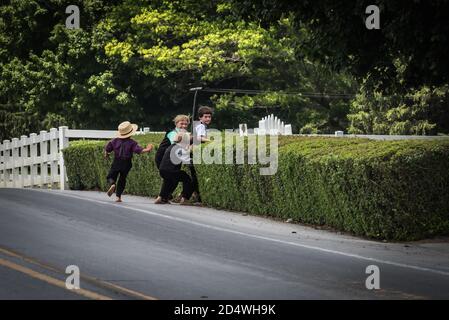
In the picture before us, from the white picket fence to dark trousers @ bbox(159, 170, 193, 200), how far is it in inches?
285

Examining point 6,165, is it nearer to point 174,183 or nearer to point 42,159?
point 42,159

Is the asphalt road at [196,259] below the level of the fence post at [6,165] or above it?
below

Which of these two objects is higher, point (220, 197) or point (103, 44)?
point (103, 44)

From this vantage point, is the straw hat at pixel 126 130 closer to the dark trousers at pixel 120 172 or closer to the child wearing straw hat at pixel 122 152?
the child wearing straw hat at pixel 122 152

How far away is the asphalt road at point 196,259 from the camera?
8984 mm

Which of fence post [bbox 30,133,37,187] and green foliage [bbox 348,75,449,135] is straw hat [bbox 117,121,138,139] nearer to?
fence post [bbox 30,133,37,187]

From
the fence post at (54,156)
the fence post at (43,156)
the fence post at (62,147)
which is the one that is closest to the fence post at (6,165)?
the fence post at (43,156)

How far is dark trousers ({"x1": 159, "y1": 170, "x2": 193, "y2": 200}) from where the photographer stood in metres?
18.6

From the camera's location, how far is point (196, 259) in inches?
435

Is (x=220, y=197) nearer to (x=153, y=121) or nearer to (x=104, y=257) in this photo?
(x=104, y=257)

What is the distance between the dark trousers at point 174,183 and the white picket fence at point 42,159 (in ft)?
23.7

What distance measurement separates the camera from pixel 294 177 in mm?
15422
